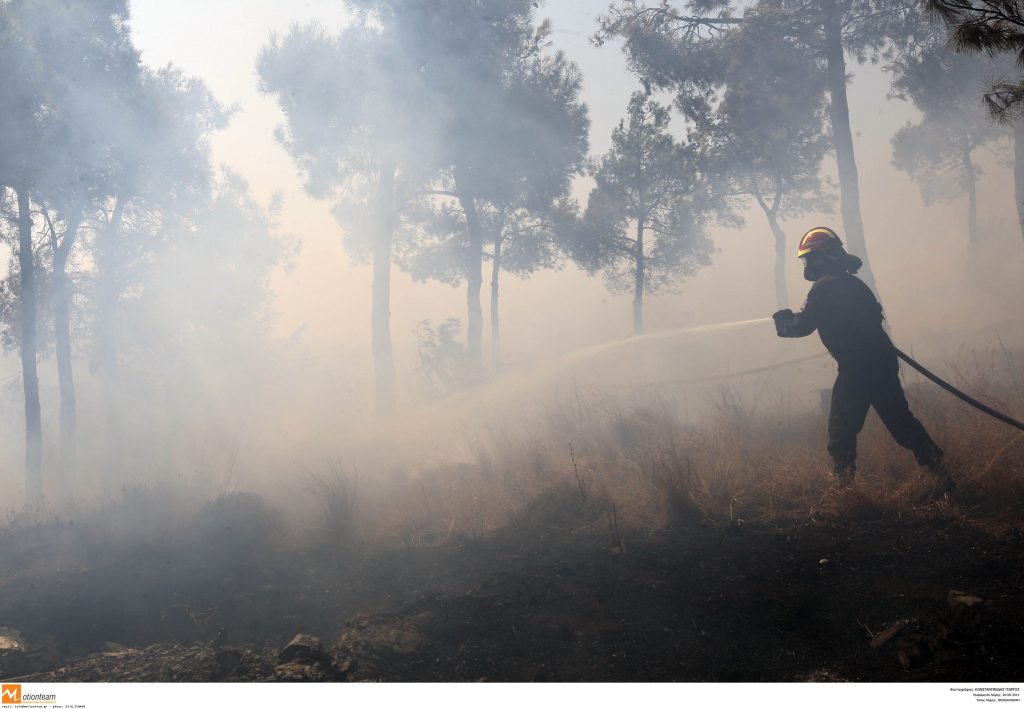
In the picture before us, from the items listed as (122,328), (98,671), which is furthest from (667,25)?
(122,328)

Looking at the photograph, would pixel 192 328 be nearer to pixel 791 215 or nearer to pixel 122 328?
pixel 122 328

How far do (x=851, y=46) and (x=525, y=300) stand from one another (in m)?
35.4

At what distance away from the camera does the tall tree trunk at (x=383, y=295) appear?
56.5 ft

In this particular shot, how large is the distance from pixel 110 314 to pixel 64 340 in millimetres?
2432

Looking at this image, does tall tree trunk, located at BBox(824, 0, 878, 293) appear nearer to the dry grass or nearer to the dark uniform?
the dry grass

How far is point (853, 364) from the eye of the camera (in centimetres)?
589

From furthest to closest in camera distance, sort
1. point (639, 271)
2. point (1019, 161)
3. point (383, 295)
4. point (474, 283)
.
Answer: point (639, 271)
point (474, 283)
point (383, 295)
point (1019, 161)

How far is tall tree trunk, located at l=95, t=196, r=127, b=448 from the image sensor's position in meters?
15.8

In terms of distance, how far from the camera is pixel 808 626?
3875 millimetres

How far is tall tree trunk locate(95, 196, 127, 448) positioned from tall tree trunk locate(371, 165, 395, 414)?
552 centimetres
